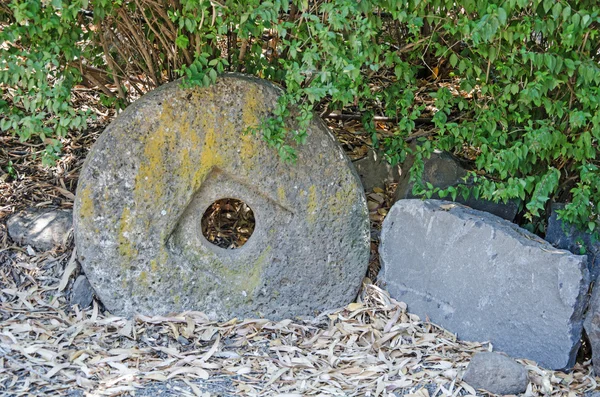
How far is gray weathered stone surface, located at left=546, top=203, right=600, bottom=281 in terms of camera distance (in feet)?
11.6

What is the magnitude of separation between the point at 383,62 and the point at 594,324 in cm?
147

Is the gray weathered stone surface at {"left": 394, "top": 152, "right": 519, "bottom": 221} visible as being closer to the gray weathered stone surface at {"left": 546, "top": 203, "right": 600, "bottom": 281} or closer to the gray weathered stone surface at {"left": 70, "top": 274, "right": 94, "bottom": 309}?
the gray weathered stone surface at {"left": 546, "top": 203, "right": 600, "bottom": 281}

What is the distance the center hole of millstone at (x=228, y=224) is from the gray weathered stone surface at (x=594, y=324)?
1.74 meters

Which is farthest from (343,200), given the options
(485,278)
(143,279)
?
(143,279)

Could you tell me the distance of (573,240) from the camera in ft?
11.9

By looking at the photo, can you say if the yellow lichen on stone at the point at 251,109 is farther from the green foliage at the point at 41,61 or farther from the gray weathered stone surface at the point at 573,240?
the gray weathered stone surface at the point at 573,240

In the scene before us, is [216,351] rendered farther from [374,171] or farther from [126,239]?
[374,171]

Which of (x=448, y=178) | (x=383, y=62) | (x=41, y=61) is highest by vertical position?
(x=383, y=62)

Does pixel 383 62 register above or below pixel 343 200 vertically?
above

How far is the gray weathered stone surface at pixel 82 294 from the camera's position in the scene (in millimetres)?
3695

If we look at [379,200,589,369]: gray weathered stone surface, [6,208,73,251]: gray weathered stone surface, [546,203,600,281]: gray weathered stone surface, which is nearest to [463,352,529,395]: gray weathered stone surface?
[379,200,589,369]: gray weathered stone surface

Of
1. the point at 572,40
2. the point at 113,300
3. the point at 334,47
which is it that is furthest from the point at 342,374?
the point at 572,40

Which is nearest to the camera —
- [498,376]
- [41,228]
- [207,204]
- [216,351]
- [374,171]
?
[498,376]

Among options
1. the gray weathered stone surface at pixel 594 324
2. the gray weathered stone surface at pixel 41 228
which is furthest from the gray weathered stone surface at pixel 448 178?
the gray weathered stone surface at pixel 41 228
